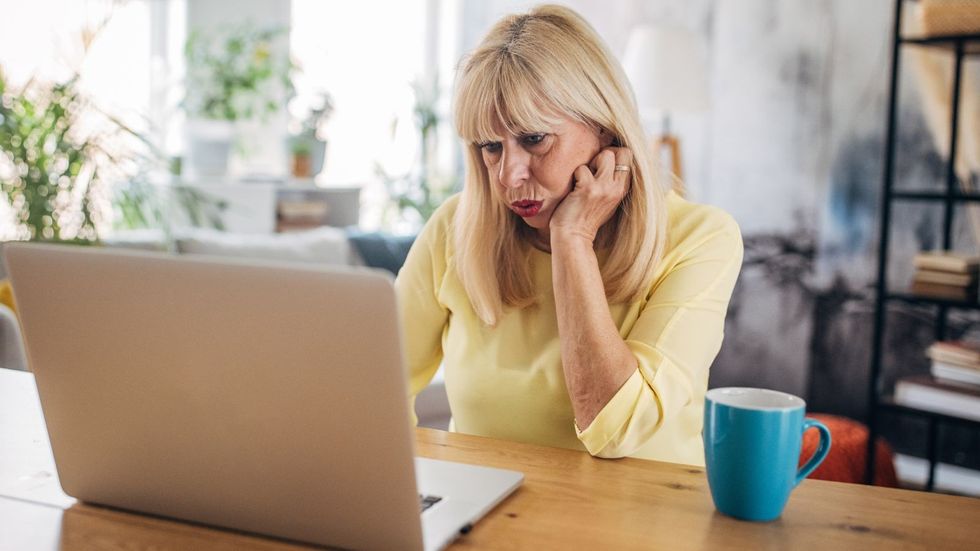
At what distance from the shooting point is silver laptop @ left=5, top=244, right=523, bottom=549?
0.68m

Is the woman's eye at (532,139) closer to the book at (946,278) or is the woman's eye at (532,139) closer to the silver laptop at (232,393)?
the silver laptop at (232,393)

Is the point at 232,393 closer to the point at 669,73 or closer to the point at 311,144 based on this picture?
the point at 669,73

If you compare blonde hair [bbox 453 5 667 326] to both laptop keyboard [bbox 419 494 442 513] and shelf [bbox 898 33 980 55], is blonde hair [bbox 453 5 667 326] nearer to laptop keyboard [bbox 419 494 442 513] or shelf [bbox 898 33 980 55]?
laptop keyboard [bbox 419 494 442 513]

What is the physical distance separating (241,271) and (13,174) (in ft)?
8.88

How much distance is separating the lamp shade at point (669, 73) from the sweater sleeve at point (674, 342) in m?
2.13

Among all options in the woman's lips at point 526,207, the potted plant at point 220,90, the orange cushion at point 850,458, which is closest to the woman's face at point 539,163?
the woman's lips at point 526,207

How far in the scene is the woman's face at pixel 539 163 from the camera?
131 centimetres

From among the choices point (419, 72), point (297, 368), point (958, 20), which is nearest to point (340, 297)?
A: point (297, 368)

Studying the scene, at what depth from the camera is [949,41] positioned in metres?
2.71

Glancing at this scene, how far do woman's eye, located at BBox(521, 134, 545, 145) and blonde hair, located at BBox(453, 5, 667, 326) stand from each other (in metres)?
0.01

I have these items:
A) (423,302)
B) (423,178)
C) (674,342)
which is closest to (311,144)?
(423,178)

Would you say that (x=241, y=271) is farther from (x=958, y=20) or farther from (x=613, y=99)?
(x=958, y=20)

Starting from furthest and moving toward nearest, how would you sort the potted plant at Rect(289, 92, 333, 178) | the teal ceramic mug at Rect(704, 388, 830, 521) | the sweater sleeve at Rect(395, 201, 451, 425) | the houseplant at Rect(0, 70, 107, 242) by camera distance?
1. the potted plant at Rect(289, 92, 333, 178)
2. the houseplant at Rect(0, 70, 107, 242)
3. the sweater sleeve at Rect(395, 201, 451, 425)
4. the teal ceramic mug at Rect(704, 388, 830, 521)

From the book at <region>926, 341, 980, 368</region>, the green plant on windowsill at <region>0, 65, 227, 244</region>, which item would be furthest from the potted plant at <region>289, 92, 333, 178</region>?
the book at <region>926, 341, 980, 368</region>
